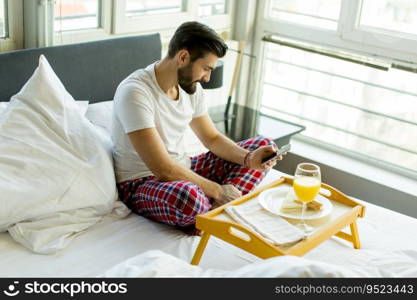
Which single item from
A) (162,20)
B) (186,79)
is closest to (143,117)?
(186,79)

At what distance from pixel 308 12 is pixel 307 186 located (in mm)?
2019

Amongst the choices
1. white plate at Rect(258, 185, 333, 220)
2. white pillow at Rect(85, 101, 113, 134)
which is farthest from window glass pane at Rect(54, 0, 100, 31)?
white plate at Rect(258, 185, 333, 220)

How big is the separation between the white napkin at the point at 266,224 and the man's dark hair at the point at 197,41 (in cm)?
64

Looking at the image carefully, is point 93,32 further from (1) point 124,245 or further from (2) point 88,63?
(1) point 124,245

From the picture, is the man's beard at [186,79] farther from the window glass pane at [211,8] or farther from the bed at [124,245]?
the window glass pane at [211,8]

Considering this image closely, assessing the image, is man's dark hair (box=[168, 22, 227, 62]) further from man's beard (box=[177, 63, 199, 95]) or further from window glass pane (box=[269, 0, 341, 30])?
window glass pane (box=[269, 0, 341, 30])

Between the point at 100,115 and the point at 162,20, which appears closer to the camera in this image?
the point at 100,115

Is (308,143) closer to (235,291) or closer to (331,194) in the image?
(331,194)

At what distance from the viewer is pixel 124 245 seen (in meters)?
2.32

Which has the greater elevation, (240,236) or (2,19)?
(2,19)

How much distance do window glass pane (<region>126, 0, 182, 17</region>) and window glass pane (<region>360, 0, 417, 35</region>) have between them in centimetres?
107

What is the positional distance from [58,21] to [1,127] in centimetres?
92

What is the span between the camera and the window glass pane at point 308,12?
12.6 ft

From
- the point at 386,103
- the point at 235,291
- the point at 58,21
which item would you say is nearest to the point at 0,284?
the point at 235,291
